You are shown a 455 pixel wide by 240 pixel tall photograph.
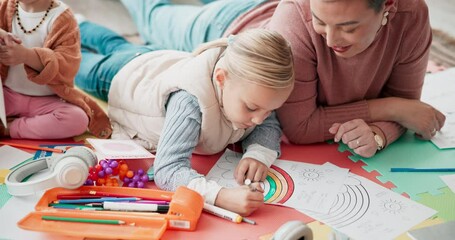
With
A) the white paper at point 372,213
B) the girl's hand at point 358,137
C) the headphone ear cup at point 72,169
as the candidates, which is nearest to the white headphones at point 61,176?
the headphone ear cup at point 72,169

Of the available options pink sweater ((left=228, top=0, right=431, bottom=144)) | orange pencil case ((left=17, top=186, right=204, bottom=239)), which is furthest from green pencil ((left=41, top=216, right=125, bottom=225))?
pink sweater ((left=228, top=0, right=431, bottom=144))

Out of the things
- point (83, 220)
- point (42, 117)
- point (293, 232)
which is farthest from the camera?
point (42, 117)

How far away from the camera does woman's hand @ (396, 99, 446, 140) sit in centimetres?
140

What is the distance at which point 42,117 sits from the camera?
1396mm

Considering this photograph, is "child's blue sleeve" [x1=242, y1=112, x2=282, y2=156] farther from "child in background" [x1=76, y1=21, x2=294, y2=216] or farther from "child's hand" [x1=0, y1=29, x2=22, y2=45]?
"child's hand" [x1=0, y1=29, x2=22, y2=45]

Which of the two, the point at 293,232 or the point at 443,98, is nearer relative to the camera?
the point at 293,232

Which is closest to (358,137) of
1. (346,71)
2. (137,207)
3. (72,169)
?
(346,71)

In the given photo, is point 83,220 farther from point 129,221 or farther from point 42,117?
point 42,117

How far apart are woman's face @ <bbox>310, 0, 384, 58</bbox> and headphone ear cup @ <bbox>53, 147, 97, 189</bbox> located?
552mm

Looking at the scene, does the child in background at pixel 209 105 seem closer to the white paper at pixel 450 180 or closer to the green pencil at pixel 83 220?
the green pencil at pixel 83 220

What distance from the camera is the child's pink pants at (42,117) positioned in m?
1.40

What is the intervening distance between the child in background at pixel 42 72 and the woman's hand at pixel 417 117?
75 cm

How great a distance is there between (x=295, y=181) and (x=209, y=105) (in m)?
0.26

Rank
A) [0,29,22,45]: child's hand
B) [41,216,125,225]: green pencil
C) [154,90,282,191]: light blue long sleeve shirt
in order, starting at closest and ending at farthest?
[41,216,125,225]: green pencil < [154,90,282,191]: light blue long sleeve shirt < [0,29,22,45]: child's hand
